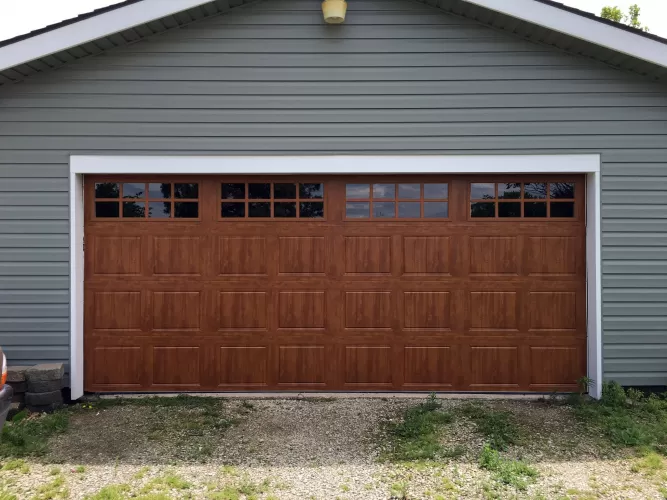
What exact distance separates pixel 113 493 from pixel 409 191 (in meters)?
4.13

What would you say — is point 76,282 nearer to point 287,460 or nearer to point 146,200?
point 146,200

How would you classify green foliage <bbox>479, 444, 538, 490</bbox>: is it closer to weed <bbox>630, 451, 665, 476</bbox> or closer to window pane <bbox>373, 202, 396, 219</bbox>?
weed <bbox>630, 451, 665, 476</bbox>

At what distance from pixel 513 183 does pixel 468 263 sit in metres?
1.06

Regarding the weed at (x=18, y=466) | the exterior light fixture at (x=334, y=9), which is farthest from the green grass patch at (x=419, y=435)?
the exterior light fixture at (x=334, y=9)

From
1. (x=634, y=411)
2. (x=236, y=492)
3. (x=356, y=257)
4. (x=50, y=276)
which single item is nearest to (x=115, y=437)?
(x=236, y=492)

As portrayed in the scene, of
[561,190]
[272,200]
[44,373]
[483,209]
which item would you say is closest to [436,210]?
[483,209]

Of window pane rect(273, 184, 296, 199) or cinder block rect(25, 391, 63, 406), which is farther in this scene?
window pane rect(273, 184, 296, 199)

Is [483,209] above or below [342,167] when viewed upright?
below

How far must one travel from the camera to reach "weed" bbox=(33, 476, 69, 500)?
369 cm

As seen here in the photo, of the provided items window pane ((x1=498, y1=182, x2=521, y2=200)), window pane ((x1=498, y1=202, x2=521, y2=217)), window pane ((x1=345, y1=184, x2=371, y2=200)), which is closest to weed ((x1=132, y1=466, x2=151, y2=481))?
window pane ((x1=345, y1=184, x2=371, y2=200))

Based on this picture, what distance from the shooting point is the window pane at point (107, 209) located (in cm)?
588

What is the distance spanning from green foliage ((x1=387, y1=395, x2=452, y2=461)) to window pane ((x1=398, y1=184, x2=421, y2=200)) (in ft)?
7.59

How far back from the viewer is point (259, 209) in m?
5.91

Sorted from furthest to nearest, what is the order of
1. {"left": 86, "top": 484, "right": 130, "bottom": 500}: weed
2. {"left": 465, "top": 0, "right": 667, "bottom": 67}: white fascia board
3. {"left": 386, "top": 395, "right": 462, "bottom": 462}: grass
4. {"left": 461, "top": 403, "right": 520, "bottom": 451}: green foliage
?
{"left": 465, "top": 0, "right": 667, "bottom": 67}: white fascia board, {"left": 461, "top": 403, "right": 520, "bottom": 451}: green foliage, {"left": 386, "top": 395, "right": 462, "bottom": 462}: grass, {"left": 86, "top": 484, "right": 130, "bottom": 500}: weed
